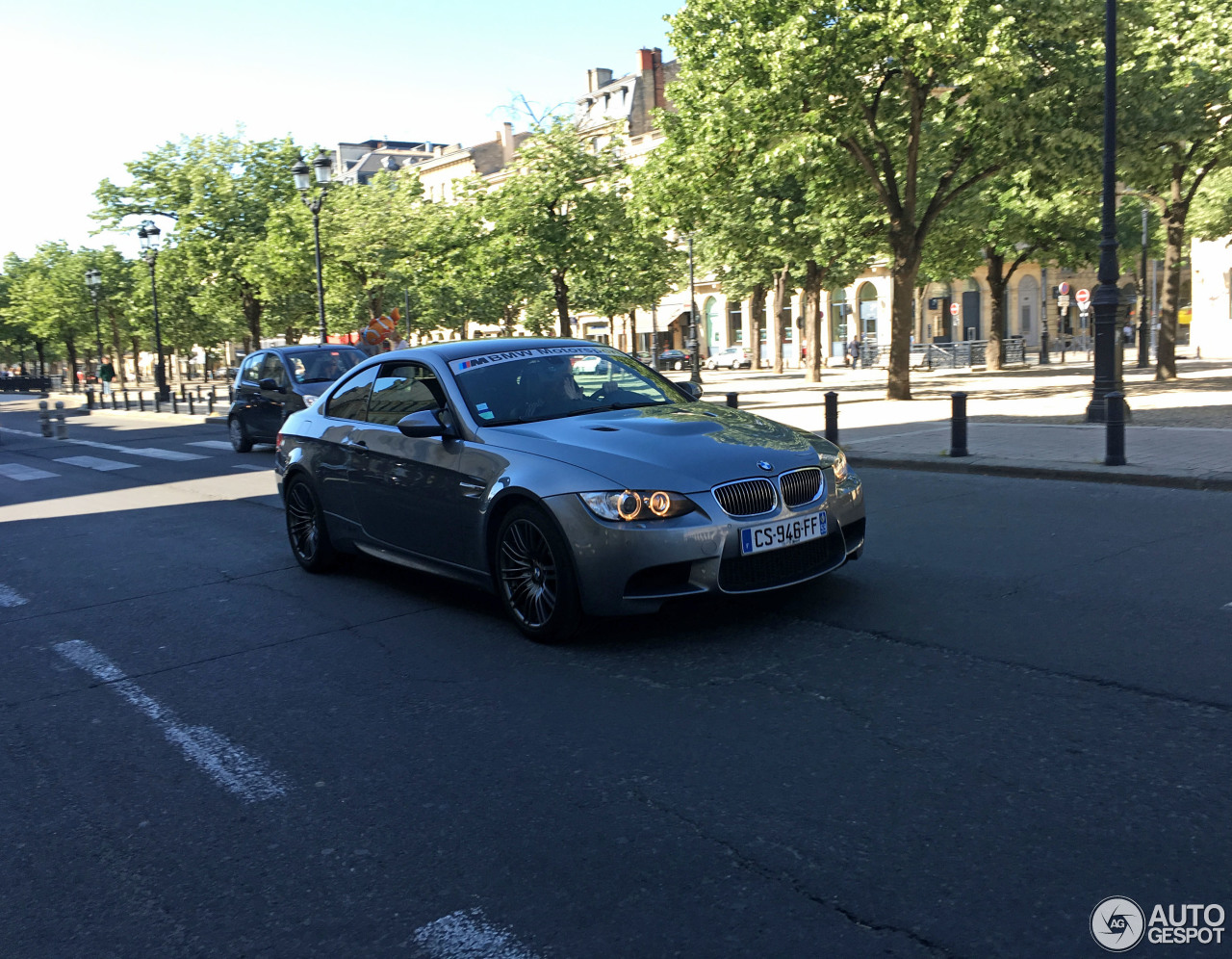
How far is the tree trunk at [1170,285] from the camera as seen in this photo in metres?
25.0

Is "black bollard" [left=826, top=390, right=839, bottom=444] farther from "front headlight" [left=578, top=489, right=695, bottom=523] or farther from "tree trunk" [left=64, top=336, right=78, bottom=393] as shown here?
"tree trunk" [left=64, top=336, right=78, bottom=393]

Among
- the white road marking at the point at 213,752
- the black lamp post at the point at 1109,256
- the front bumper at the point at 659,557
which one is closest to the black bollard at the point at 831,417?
the black lamp post at the point at 1109,256

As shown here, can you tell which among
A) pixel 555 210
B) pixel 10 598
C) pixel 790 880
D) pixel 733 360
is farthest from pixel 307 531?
pixel 733 360

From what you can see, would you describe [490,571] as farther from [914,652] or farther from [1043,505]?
[1043,505]

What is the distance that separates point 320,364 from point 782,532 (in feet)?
44.9

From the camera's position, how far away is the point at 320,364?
59.0 ft

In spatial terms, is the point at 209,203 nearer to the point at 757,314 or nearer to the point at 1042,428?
the point at 757,314

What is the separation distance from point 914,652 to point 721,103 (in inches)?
696

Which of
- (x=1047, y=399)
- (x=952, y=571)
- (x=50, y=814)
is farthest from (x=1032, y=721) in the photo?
(x=1047, y=399)

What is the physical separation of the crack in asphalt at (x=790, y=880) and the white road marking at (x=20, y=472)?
1646 centimetres

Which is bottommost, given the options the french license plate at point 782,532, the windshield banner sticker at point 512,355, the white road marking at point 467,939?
the white road marking at point 467,939

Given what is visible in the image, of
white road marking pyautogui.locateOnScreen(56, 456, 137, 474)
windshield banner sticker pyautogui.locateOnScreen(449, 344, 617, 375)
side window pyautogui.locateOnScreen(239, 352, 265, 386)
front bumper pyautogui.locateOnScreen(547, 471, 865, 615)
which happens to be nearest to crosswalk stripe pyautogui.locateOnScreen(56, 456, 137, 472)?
white road marking pyautogui.locateOnScreen(56, 456, 137, 474)

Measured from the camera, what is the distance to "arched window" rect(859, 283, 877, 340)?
65.2 m

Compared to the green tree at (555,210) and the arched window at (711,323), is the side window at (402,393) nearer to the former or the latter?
the green tree at (555,210)
